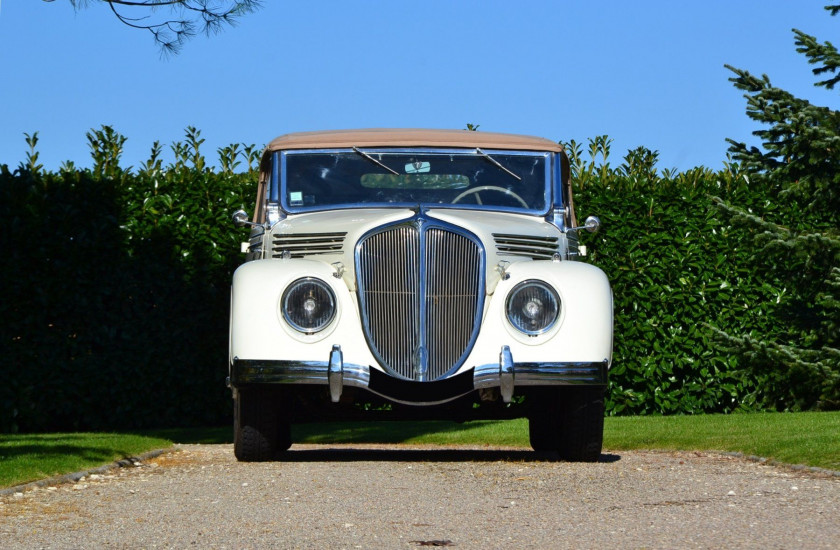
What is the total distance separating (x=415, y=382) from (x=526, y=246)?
1.27 metres

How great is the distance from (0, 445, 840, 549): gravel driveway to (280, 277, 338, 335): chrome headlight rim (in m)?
0.88

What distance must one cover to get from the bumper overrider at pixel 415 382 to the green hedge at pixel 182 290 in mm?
4447

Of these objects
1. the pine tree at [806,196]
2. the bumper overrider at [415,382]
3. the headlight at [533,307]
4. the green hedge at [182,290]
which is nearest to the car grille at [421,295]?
the bumper overrider at [415,382]

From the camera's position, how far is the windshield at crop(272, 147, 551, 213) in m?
8.60

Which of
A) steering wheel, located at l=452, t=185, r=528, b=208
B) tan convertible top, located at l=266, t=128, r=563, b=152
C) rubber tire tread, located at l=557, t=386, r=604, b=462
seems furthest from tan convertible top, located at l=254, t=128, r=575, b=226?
rubber tire tread, located at l=557, t=386, r=604, b=462

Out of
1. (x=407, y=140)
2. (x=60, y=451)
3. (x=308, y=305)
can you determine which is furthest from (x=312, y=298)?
(x=60, y=451)

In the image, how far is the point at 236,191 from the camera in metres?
12.5

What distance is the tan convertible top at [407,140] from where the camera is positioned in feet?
28.5

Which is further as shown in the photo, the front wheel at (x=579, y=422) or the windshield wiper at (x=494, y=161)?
the windshield wiper at (x=494, y=161)

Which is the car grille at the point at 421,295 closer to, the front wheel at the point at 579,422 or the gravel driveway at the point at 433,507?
the gravel driveway at the point at 433,507

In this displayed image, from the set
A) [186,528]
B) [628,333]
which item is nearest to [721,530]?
[186,528]

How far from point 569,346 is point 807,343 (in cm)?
584

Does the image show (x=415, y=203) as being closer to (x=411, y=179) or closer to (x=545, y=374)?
(x=411, y=179)

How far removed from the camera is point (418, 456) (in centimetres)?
906
